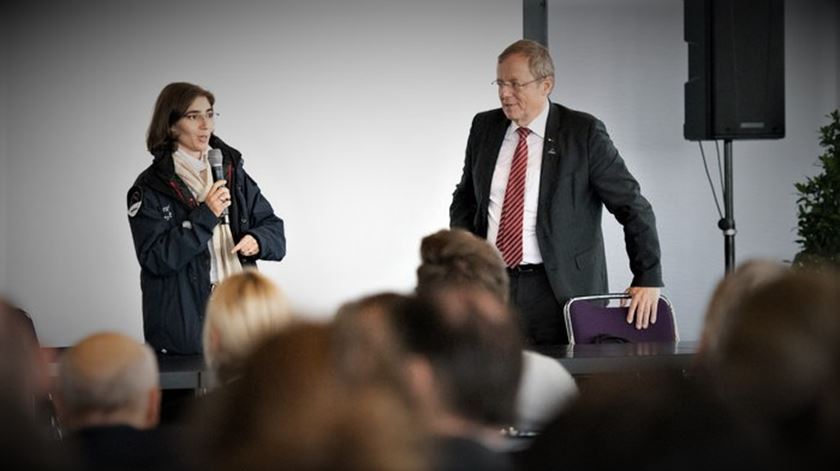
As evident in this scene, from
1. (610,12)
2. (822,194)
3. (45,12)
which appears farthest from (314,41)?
(822,194)

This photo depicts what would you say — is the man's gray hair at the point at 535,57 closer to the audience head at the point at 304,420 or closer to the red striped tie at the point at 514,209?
the red striped tie at the point at 514,209

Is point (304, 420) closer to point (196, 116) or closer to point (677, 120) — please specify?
point (196, 116)

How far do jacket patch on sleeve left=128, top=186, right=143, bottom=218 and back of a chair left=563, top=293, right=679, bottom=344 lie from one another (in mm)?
1632

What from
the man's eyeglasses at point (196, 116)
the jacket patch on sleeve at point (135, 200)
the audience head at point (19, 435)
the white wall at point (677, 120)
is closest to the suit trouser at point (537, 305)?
the man's eyeglasses at point (196, 116)

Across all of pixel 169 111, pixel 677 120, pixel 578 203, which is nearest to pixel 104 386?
pixel 169 111

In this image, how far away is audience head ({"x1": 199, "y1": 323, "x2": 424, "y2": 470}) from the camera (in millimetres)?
1135

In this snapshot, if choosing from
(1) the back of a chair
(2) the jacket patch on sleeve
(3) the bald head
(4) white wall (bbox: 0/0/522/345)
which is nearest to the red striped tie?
Answer: (1) the back of a chair

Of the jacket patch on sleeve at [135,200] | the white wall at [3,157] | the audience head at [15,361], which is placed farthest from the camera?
the white wall at [3,157]

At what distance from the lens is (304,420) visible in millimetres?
1172

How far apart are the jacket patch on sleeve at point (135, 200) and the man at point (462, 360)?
307 centimetres

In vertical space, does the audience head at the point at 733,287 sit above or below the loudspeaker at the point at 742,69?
below

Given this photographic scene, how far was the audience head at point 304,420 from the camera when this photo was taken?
113 centimetres

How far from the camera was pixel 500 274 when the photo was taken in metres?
3.41

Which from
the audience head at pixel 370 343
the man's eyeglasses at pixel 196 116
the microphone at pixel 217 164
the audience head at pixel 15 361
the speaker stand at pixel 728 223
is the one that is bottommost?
the speaker stand at pixel 728 223
